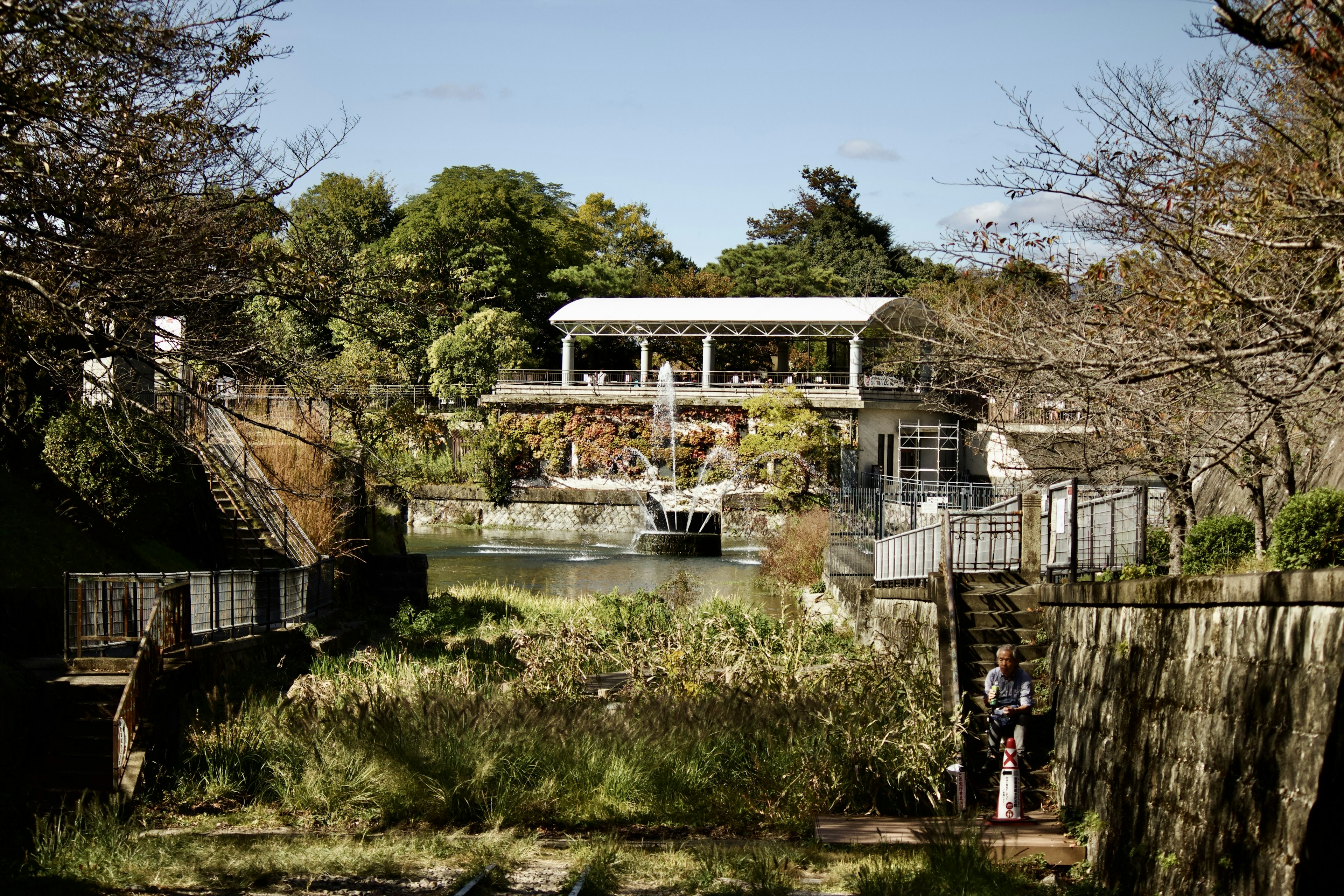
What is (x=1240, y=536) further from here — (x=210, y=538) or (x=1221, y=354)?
(x=210, y=538)

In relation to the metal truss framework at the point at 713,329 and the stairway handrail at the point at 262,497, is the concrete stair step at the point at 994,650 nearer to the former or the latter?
the stairway handrail at the point at 262,497

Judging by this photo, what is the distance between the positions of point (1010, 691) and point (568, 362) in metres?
38.4

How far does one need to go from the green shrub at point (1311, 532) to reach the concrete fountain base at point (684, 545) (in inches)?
982

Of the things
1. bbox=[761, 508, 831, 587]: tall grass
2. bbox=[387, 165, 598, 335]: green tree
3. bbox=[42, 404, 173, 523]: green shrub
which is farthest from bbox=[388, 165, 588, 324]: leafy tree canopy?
bbox=[42, 404, 173, 523]: green shrub

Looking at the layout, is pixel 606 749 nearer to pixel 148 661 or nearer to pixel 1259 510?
pixel 148 661

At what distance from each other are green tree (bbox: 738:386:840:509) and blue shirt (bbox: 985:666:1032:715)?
30.8 meters

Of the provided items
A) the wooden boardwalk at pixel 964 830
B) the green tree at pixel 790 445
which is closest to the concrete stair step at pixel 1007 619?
the wooden boardwalk at pixel 964 830

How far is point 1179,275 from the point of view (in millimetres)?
7328

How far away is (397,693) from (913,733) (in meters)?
4.77

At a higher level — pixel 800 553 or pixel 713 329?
pixel 713 329

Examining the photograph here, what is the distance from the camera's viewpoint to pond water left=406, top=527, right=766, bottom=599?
2655 cm

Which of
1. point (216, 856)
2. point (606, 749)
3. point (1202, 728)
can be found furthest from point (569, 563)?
point (1202, 728)

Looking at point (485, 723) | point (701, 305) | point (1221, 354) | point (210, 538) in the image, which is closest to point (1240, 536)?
point (1221, 354)

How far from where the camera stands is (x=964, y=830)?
8500mm
